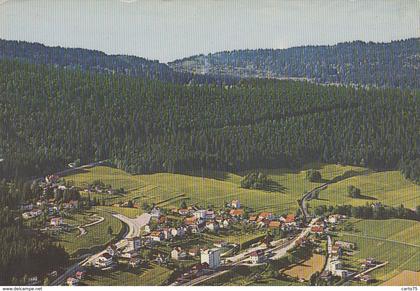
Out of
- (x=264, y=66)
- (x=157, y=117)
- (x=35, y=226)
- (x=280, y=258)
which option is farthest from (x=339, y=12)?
(x=35, y=226)

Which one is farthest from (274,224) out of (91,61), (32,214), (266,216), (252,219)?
(91,61)

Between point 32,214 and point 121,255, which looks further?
point 32,214

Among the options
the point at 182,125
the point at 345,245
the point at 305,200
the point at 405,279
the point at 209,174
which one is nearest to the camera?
the point at 405,279

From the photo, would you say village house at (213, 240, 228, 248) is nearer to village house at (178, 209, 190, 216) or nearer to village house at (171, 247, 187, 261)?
village house at (171, 247, 187, 261)

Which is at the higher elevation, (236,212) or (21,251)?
(236,212)

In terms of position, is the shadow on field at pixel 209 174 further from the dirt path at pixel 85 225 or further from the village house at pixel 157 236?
the dirt path at pixel 85 225

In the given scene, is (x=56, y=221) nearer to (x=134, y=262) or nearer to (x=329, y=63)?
(x=134, y=262)

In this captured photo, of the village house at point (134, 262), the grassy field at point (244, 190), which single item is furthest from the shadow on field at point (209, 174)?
the village house at point (134, 262)

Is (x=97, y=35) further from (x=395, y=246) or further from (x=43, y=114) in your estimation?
Answer: (x=395, y=246)
